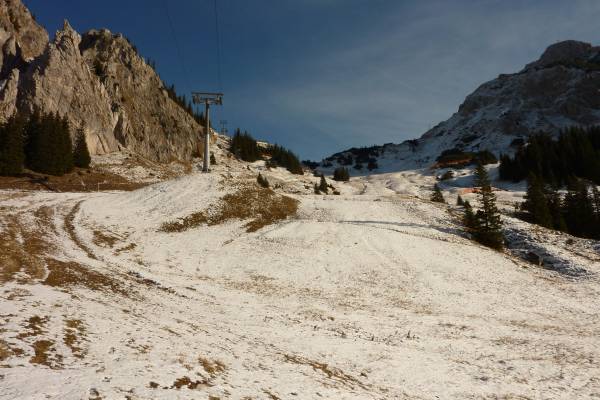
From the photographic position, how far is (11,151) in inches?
2207

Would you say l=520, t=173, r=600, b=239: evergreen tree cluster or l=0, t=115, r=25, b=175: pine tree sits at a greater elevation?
l=0, t=115, r=25, b=175: pine tree

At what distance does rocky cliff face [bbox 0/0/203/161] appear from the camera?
310 ft

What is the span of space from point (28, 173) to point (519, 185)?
13375cm

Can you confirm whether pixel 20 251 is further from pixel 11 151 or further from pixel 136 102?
pixel 136 102

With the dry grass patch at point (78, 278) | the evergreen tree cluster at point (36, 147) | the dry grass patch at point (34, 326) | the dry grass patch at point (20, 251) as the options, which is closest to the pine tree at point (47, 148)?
the evergreen tree cluster at point (36, 147)

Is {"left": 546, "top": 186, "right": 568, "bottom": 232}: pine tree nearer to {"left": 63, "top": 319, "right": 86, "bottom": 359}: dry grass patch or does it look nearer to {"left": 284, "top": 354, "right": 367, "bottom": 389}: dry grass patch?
{"left": 284, "top": 354, "right": 367, "bottom": 389}: dry grass patch

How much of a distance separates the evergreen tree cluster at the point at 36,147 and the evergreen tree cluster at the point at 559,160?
122 metres

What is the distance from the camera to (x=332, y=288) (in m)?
25.5

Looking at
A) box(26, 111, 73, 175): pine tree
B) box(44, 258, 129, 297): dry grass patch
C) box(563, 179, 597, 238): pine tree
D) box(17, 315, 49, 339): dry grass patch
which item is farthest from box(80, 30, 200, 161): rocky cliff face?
box(563, 179, 597, 238): pine tree

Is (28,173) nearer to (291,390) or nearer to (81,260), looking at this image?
(81,260)

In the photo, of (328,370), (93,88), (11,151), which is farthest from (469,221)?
(93,88)

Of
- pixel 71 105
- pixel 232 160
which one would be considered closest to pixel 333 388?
pixel 71 105

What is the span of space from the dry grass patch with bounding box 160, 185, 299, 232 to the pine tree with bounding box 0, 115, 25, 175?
38.1 metres

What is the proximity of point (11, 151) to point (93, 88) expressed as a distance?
207ft
